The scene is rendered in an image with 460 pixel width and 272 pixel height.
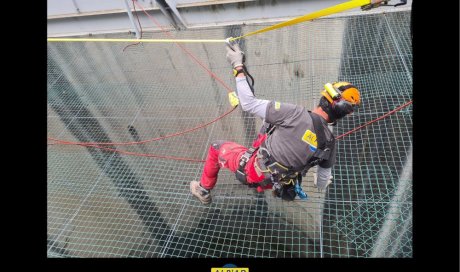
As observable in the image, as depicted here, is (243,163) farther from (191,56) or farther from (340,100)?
(191,56)

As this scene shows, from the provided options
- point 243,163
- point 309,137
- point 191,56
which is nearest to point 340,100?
point 309,137

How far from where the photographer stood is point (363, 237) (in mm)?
2082

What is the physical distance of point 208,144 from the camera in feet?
9.53

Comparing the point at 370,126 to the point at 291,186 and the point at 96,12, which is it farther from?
the point at 96,12

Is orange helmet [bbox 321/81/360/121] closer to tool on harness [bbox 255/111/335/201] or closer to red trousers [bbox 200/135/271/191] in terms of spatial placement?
tool on harness [bbox 255/111/335/201]

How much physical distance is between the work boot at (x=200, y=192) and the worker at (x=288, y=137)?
0.44 metres

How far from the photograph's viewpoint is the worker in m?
1.66

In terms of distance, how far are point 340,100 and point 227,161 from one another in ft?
3.15

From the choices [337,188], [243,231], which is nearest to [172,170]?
[243,231]

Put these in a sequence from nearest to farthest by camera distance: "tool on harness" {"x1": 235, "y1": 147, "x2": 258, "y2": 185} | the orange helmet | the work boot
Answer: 1. the orange helmet
2. "tool on harness" {"x1": 235, "y1": 147, "x2": 258, "y2": 185}
3. the work boot

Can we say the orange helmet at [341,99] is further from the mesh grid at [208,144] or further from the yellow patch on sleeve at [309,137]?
the mesh grid at [208,144]

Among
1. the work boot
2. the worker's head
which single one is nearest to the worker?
the worker's head

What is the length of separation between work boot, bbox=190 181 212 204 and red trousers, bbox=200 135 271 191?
0.06 meters

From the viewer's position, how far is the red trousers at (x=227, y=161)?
2.05 meters
